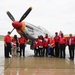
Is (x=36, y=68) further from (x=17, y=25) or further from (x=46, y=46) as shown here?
(x=17, y=25)

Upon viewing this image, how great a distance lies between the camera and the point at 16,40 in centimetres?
2177

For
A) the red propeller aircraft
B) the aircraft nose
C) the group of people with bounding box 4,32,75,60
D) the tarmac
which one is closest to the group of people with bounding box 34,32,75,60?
the group of people with bounding box 4,32,75,60

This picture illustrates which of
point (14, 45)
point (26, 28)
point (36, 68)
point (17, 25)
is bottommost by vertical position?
point (36, 68)

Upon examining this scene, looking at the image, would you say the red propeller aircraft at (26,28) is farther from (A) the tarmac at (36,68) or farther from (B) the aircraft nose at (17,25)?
(A) the tarmac at (36,68)

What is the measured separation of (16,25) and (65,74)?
14.0 meters

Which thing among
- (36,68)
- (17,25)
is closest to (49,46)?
(17,25)

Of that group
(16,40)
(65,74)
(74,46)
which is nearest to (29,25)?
(16,40)

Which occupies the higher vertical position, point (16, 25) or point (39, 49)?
point (16, 25)

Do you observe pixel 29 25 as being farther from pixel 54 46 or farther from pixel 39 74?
pixel 39 74

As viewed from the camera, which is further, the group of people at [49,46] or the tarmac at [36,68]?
the group of people at [49,46]

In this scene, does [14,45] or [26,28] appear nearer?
[14,45]

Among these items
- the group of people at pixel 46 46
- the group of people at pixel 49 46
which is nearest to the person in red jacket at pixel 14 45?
the group of people at pixel 46 46

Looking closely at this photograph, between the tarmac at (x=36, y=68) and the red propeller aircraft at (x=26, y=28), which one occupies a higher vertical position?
the red propeller aircraft at (x=26, y=28)

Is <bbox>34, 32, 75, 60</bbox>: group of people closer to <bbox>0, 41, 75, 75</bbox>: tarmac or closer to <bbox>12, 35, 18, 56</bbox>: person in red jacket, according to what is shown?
<bbox>12, 35, 18, 56</bbox>: person in red jacket
